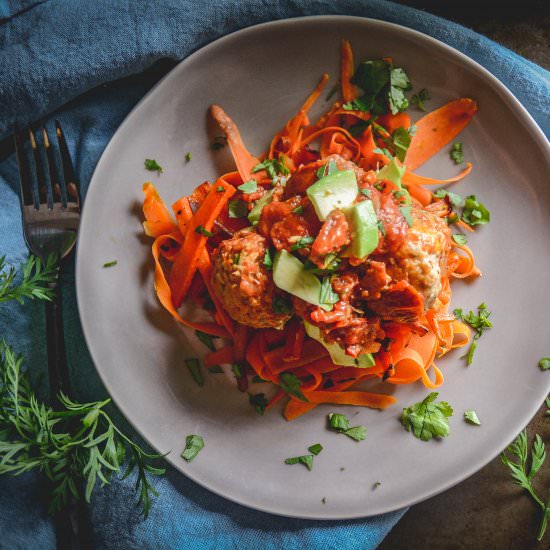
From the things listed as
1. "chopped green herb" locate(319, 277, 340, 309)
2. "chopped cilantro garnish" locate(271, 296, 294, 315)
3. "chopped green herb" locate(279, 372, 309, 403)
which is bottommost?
"chopped green herb" locate(279, 372, 309, 403)

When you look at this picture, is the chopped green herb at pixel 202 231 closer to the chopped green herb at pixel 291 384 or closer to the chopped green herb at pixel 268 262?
the chopped green herb at pixel 268 262

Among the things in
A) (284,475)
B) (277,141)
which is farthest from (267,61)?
(284,475)

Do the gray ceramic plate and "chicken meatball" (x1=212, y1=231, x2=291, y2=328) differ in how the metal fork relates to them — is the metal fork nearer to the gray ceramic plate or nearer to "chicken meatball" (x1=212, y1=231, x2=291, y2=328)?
the gray ceramic plate

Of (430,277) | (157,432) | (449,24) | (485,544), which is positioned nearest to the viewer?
(430,277)

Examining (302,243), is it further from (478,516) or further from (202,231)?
(478,516)

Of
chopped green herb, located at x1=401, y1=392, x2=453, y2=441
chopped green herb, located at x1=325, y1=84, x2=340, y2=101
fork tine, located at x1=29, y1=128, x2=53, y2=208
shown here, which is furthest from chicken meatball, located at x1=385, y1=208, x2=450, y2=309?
fork tine, located at x1=29, y1=128, x2=53, y2=208

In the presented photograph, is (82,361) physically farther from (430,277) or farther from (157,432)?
(430,277)
